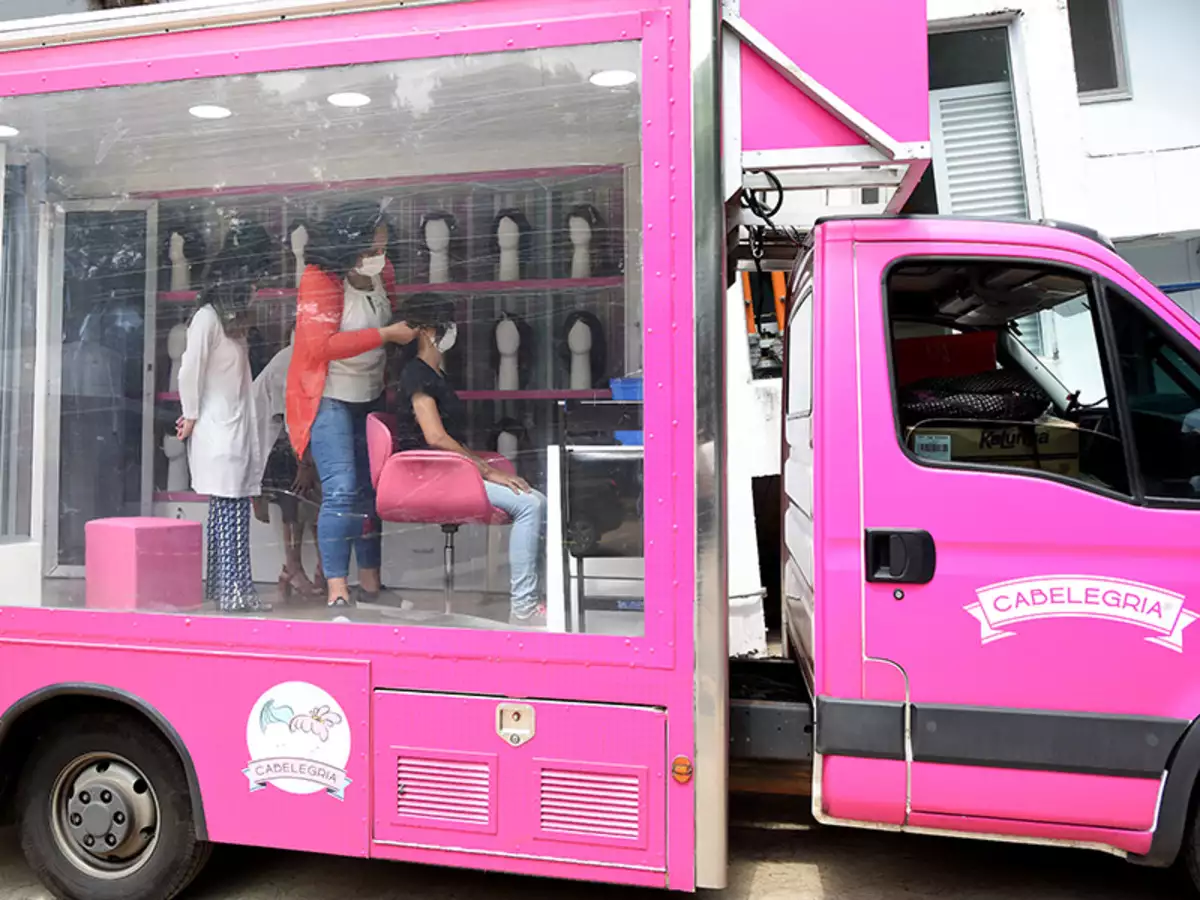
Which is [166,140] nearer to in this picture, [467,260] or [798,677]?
[467,260]

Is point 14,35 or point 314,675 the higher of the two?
point 14,35

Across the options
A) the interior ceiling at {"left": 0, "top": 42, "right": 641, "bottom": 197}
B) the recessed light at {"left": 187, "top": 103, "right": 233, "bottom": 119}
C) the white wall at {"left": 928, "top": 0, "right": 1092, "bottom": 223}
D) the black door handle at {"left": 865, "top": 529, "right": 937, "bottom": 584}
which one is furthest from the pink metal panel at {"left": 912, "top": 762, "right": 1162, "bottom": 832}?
the white wall at {"left": 928, "top": 0, "right": 1092, "bottom": 223}

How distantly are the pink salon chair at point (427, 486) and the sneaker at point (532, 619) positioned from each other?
27cm

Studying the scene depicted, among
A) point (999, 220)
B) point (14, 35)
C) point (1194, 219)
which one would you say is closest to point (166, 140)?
point (14, 35)

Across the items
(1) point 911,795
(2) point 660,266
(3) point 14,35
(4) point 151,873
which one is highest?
(3) point 14,35

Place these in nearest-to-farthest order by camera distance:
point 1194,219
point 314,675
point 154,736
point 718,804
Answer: point 718,804
point 314,675
point 154,736
point 1194,219

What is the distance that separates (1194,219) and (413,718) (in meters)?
6.97

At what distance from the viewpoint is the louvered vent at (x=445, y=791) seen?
288 centimetres

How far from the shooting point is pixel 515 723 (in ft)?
9.37

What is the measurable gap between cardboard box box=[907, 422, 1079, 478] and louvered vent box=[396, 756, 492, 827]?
1.69m

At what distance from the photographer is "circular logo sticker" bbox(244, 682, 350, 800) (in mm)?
2961

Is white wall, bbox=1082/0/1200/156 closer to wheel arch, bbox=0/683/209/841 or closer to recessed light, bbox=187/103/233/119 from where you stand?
recessed light, bbox=187/103/233/119

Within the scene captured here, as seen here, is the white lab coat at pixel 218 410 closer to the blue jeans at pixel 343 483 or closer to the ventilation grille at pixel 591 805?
the blue jeans at pixel 343 483

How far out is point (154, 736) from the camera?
3.18m
